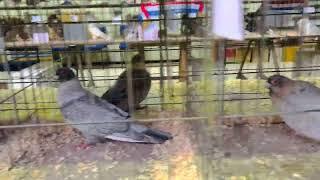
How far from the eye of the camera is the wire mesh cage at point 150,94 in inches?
38.4

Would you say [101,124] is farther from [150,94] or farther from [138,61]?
[138,61]

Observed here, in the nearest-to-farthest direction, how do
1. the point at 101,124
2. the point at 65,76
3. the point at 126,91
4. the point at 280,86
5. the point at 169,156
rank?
the point at 169,156 < the point at 101,124 < the point at 280,86 < the point at 65,76 < the point at 126,91

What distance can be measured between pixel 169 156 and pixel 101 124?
0.89 feet

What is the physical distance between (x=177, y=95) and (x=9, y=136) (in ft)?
2.66

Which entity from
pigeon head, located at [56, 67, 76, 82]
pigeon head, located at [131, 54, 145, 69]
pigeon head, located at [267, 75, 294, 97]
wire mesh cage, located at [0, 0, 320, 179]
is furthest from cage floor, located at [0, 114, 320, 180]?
pigeon head, located at [131, 54, 145, 69]

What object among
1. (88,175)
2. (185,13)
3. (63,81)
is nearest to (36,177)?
(88,175)

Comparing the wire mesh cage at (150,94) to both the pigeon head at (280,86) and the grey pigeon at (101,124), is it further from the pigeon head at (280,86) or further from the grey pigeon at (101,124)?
the pigeon head at (280,86)

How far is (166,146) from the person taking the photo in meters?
1.16

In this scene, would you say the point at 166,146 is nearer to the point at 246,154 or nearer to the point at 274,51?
the point at 246,154

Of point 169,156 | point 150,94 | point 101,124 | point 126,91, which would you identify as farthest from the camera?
point 150,94

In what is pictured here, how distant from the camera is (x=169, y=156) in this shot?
3.57 ft

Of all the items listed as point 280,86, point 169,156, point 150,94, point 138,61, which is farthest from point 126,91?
point 280,86

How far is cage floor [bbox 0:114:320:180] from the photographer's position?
0.97 meters

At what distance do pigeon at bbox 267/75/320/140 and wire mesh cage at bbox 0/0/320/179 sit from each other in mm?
53
